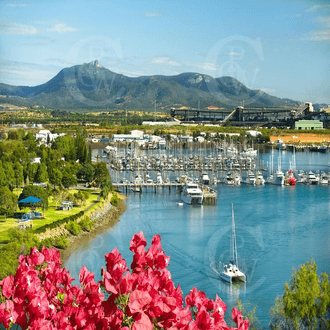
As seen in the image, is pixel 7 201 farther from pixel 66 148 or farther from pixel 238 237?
pixel 66 148

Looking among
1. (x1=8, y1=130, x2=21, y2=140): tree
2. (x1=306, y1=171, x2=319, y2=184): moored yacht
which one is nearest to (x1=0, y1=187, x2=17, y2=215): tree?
(x1=306, y1=171, x2=319, y2=184): moored yacht

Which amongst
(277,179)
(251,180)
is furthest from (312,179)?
(251,180)

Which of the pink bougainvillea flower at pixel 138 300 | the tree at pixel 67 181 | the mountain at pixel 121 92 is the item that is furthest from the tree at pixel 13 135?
the mountain at pixel 121 92

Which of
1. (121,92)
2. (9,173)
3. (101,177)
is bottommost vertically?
(101,177)

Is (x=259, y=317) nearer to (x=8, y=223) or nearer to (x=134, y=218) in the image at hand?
(x=8, y=223)

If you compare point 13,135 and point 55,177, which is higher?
point 13,135
